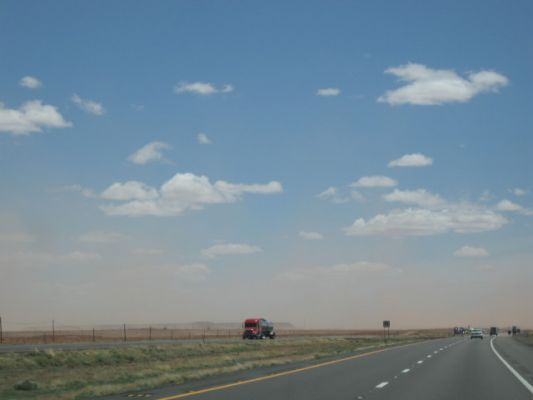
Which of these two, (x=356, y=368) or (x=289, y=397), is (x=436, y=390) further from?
(x=356, y=368)

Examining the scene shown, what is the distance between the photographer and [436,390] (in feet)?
65.2

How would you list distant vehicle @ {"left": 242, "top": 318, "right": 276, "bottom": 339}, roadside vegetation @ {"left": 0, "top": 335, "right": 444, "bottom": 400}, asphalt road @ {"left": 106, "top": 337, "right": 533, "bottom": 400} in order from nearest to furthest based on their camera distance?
asphalt road @ {"left": 106, "top": 337, "right": 533, "bottom": 400}, roadside vegetation @ {"left": 0, "top": 335, "right": 444, "bottom": 400}, distant vehicle @ {"left": 242, "top": 318, "right": 276, "bottom": 339}

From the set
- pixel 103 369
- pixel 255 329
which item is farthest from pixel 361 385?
pixel 255 329

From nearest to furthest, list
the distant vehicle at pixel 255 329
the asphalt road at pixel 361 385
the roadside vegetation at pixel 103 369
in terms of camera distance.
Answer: the asphalt road at pixel 361 385
the roadside vegetation at pixel 103 369
the distant vehicle at pixel 255 329

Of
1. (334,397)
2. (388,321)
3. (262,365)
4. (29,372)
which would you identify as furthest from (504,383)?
A: (388,321)

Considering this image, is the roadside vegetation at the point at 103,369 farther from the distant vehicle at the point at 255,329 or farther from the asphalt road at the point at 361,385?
the distant vehicle at the point at 255,329

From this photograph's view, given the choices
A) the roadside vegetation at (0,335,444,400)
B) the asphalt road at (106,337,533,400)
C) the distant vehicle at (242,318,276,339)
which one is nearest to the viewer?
the asphalt road at (106,337,533,400)

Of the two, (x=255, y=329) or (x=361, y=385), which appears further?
(x=255, y=329)

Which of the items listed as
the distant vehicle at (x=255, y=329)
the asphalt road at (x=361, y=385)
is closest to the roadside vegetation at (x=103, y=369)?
the asphalt road at (x=361, y=385)

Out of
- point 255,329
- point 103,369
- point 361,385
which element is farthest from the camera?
point 255,329

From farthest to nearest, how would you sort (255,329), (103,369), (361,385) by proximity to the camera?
(255,329) → (103,369) → (361,385)

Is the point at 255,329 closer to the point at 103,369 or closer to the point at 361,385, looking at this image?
the point at 103,369

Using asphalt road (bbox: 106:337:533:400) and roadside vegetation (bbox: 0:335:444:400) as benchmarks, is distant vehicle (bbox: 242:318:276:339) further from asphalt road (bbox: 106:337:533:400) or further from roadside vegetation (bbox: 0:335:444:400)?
asphalt road (bbox: 106:337:533:400)

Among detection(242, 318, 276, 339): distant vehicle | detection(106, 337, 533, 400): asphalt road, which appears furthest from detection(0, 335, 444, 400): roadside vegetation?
detection(242, 318, 276, 339): distant vehicle
